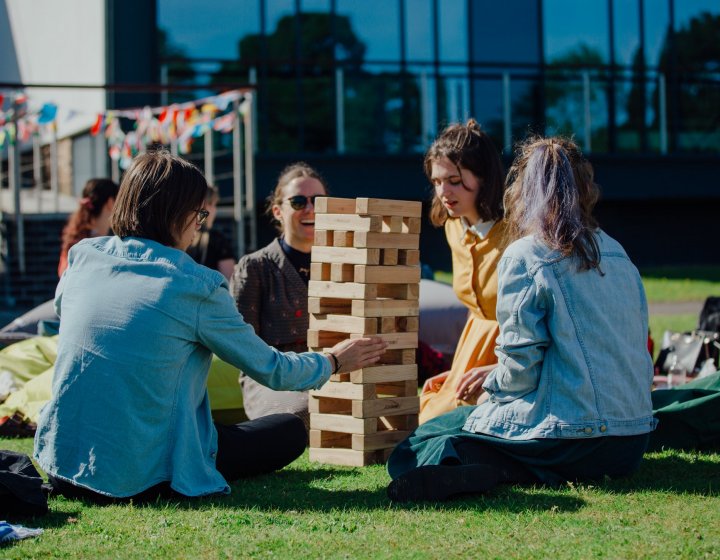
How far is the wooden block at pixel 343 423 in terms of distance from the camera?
201 inches

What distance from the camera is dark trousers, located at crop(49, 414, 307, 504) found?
4.70 meters

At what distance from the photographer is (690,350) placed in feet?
25.3

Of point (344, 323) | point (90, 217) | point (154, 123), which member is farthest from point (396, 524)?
point (154, 123)

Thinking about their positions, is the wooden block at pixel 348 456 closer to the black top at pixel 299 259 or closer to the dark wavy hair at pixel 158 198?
the black top at pixel 299 259

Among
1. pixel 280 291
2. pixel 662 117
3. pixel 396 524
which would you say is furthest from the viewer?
pixel 662 117

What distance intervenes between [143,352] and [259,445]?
2.84ft

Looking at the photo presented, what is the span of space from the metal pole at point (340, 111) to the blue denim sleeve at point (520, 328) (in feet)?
43.9

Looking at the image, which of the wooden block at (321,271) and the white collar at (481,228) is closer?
the wooden block at (321,271)

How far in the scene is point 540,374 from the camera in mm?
4375

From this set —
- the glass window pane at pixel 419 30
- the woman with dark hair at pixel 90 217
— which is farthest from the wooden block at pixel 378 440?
the glass window pane at pixel 419 30

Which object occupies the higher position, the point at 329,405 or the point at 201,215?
the point at 201,215

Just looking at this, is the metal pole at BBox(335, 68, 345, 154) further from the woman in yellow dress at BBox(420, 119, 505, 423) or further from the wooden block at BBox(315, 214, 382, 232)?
the wooden block at BBox(315, 214, 382, 232)

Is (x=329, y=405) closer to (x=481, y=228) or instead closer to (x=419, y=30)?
(x=481, y=228)

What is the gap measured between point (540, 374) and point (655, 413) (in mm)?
1125
